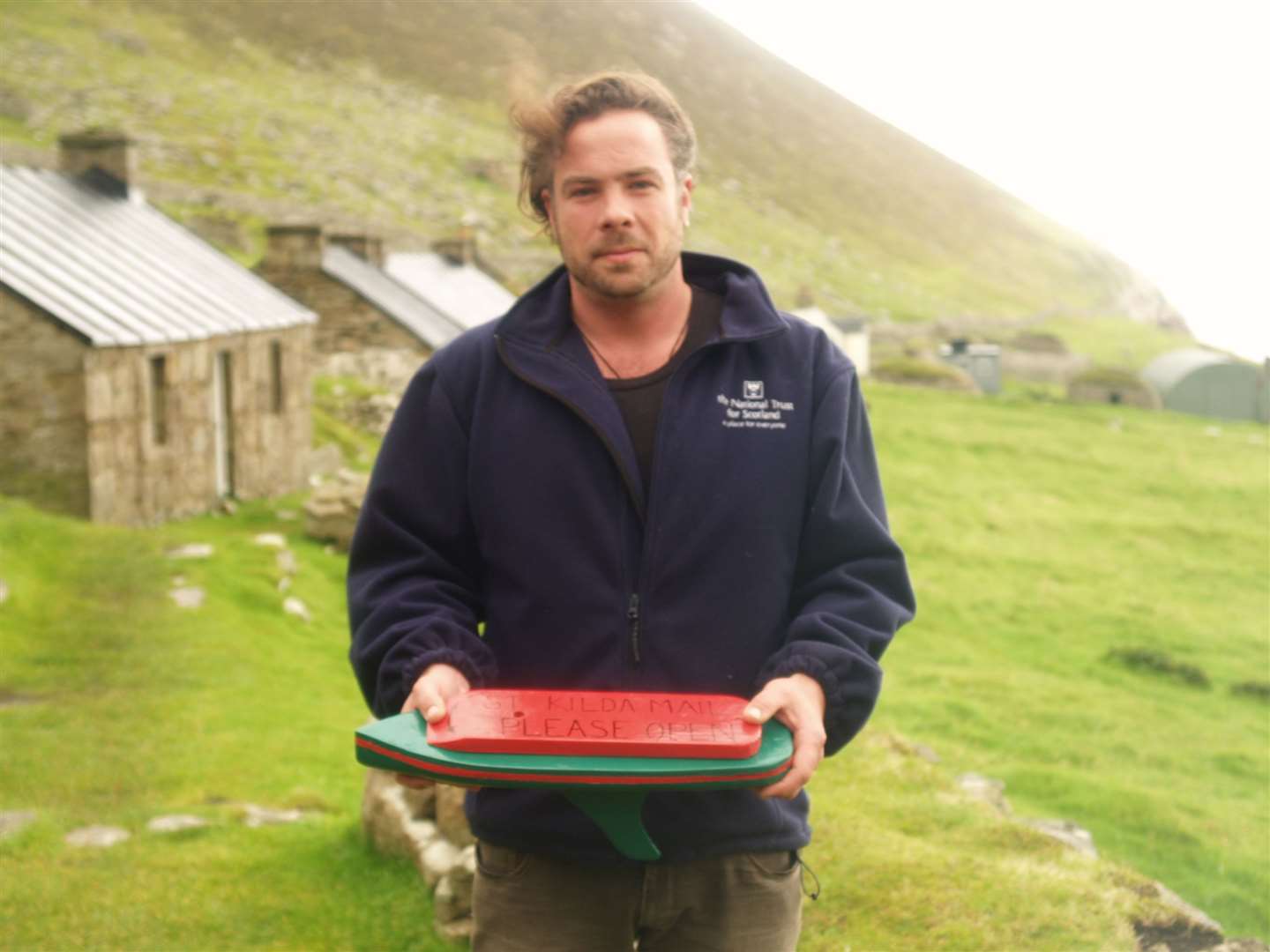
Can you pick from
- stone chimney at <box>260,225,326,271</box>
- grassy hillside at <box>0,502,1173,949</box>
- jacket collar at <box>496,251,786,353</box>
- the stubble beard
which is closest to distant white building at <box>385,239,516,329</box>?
stone chimney at <box>260,225,326,271</box>

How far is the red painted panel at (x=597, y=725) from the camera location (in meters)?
3.21

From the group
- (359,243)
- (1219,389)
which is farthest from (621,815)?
(1219,389)

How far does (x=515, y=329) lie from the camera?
13.0 ft

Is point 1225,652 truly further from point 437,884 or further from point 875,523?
point 875,523

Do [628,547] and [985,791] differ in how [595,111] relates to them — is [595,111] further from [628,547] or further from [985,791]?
[985,791]

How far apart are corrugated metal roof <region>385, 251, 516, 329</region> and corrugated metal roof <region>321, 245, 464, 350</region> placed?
2.85 feet

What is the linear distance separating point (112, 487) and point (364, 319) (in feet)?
46.8

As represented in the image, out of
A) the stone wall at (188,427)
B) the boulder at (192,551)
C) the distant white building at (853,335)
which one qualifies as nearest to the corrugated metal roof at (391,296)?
the stone wall at (188,427)

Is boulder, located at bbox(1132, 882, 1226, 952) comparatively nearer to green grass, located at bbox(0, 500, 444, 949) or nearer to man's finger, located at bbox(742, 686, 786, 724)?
green grass, located at bbox(0, 500, 444, 949)

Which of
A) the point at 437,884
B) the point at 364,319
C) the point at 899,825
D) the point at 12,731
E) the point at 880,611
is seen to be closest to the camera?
the point at 880,611

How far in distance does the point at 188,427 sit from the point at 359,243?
15893 millimetres

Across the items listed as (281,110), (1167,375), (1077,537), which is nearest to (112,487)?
(1077,537)

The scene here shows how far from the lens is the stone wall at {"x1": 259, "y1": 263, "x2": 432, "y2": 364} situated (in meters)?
32.1

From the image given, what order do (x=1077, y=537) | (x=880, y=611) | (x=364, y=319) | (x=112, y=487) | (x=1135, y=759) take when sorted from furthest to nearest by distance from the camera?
(x=364, y=319)
(x=1077, y=537)
(x=112, y=487)
(x=1135, y=759)
(x=880, y=611)
